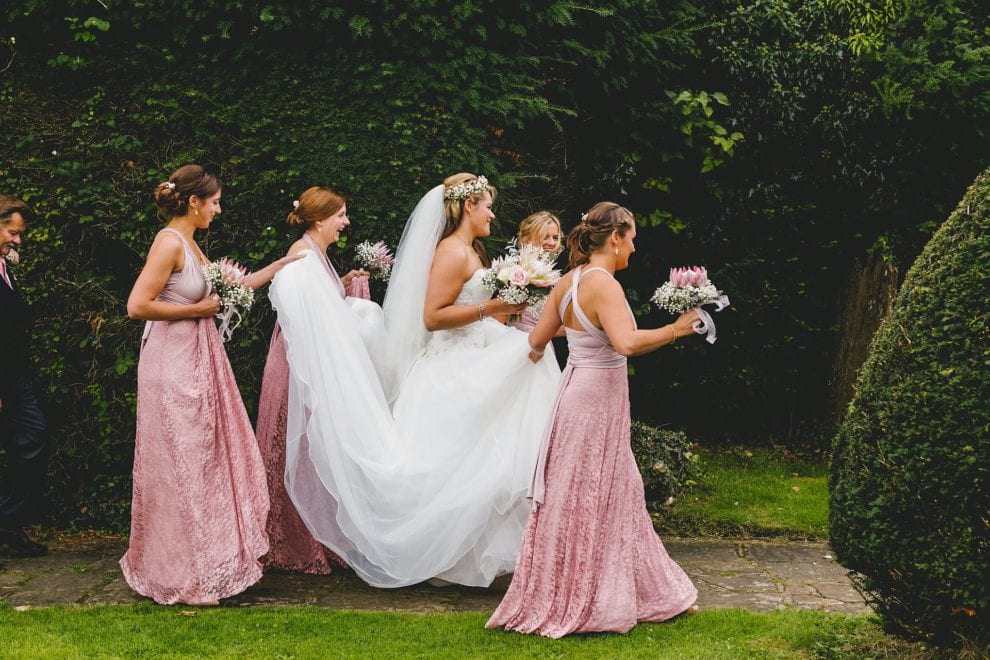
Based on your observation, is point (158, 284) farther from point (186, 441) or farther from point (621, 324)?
point (621, 324)

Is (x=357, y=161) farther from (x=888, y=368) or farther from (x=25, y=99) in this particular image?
(x=888, y=368)

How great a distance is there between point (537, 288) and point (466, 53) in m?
1.95

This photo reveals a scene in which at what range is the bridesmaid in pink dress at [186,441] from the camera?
18.1ft

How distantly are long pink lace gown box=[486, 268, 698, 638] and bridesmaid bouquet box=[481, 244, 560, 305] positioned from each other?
0.57 meters

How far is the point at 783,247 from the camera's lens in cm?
1013

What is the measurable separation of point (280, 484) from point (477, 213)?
2.03 m

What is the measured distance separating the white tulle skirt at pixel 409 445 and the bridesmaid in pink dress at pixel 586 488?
571mm

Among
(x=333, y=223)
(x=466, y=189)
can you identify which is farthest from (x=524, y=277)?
(x=333, y=223)

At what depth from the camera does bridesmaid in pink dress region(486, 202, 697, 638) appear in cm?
501

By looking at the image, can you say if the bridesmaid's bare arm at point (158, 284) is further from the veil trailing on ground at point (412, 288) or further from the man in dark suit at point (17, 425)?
the man in dark suit at point (17, 425)

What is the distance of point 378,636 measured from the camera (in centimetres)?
505

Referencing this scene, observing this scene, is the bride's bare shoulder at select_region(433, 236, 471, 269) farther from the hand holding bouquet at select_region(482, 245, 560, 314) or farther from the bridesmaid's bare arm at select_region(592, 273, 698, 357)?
the bridesmaid's bare arm at select_region(592, 273, 698, 357)

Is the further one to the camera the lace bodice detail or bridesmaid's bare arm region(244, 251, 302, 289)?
the lace bodice detail

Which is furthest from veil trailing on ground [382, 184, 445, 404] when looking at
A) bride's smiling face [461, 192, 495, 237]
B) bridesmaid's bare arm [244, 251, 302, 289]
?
bridesmaid's bare arm [244, 251, 302, 289]
